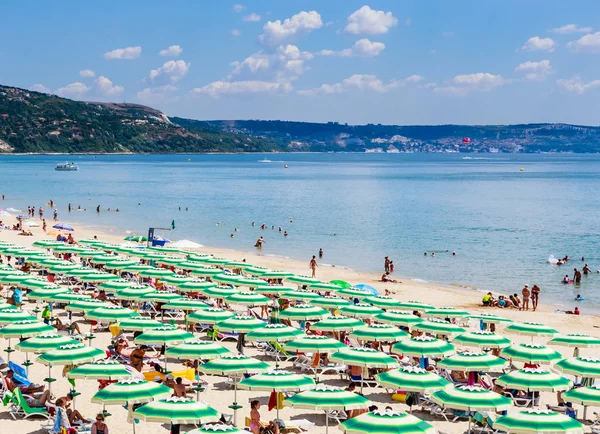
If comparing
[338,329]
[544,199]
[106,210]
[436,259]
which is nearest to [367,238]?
[436,259]

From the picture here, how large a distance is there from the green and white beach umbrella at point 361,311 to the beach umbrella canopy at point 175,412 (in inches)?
458

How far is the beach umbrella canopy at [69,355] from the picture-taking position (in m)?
16.3

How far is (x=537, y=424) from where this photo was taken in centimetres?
1284

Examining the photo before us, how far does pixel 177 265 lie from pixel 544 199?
94810mm

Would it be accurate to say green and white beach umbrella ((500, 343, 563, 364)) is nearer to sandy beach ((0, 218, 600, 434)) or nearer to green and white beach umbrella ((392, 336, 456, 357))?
sandy beach ((0, 218, 600, 434))

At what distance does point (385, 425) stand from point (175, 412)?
327cm

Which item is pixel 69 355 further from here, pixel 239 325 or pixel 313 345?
pixel 313 345

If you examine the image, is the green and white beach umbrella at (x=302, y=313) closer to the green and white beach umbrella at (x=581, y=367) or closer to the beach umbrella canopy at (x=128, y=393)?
the green and white beach umbrella at (x=581, y=367)

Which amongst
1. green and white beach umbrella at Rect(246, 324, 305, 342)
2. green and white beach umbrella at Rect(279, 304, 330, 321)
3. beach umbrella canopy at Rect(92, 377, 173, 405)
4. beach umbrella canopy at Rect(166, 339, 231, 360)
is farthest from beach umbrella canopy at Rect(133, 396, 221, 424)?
green and white beach umbrella at Rect(279, 304, 330, 321)

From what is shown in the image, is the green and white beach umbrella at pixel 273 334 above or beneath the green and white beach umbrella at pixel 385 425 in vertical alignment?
beneath

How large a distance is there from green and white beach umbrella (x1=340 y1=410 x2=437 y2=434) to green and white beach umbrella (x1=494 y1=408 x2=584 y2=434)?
1.46m

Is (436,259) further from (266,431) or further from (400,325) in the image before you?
(266,431)

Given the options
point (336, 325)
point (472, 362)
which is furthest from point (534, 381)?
point (336, 325)

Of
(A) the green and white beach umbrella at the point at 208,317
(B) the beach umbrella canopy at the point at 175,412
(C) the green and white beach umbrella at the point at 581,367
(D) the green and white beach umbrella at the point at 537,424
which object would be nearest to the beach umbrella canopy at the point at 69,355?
(B) the beach umbrella canopy at the point at 175,412
